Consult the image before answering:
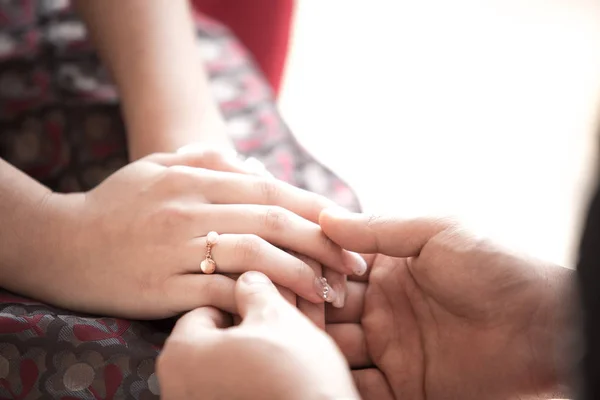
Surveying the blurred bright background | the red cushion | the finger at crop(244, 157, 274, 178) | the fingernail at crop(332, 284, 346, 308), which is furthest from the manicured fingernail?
the blurred bright background

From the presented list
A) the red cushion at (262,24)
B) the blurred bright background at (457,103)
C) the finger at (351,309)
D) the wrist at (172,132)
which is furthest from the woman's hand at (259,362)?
the blurred bright background at (457,103)

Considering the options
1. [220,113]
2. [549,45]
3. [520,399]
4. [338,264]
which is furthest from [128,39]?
[549,45]

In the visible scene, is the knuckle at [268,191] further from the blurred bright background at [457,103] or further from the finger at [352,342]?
the blurred bright background at [457,103]

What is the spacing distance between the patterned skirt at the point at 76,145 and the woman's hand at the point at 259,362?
0.45 ft

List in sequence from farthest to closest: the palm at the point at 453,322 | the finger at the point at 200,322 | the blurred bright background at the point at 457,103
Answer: the blurred bright background at the point at 457,103, the palm at the point at 453,322, the finger at the point at 200,322

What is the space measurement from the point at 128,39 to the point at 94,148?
7.8 inches

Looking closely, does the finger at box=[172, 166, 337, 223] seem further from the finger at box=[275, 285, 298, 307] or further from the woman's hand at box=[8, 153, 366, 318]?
the finger at box=[275, 285, 298, 307]

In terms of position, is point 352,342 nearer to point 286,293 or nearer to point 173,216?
point 286,293

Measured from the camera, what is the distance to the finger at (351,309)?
36.1 inches

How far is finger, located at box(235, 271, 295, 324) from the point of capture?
684 mm

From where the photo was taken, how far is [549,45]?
2.12 metres

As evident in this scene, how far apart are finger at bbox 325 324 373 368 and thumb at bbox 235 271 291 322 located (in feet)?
0.50

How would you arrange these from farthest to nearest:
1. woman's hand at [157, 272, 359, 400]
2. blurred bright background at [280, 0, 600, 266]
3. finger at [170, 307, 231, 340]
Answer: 1. blurred bright background at [280, 0, 600, 266]
2. finger at [170, 307, 231, 340]
3. woman's hand at [157, 272, 359, 400]

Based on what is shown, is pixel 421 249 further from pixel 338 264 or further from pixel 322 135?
pixel 322 135
